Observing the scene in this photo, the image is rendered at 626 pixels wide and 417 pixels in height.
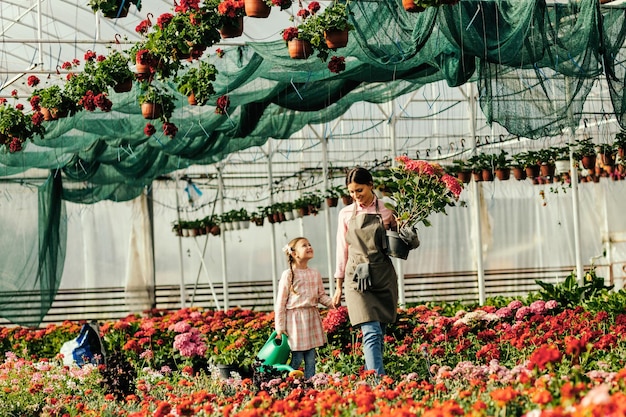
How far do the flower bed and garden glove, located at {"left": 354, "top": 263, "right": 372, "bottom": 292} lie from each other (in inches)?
16.8

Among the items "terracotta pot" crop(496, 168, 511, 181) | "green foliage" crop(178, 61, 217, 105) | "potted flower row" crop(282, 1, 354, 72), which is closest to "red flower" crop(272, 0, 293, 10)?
"potted flower row" crop(282, 1, 354, 72)

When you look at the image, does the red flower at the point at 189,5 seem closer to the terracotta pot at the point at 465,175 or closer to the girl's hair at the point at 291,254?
the girl's hair at the point at 291,254

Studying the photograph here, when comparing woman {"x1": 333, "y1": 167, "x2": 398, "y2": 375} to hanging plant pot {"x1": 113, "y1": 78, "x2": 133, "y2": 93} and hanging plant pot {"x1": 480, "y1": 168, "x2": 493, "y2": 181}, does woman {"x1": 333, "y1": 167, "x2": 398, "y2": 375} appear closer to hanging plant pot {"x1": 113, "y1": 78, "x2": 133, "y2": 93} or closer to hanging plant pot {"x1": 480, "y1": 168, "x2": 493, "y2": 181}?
hanging plant pot {"x1": 113, "y1": 78, "x2": 133, "y2": 93}

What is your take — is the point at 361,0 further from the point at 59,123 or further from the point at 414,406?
the point at 59,123

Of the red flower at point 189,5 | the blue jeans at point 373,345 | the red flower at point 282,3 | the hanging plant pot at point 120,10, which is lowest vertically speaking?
the blue jeans at point 373,345

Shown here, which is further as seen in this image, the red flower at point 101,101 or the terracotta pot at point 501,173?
the terracotta pot at point 501,173

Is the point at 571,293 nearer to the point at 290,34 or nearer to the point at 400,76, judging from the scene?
the point at 400,76

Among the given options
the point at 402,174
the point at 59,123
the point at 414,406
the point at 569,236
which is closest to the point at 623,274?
the point at 569,236

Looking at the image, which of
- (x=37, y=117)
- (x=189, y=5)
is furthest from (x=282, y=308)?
(x=37, y=117)

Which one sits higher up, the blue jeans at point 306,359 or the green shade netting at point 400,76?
→ the green shade netting at point 400,76

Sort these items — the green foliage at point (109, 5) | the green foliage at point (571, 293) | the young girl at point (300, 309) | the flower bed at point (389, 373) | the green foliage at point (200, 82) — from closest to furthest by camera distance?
1. the flower bed at point (389, 373)
2. the young girl at point (300, 309)
3. the green foliage at point (109, 5)
4. the green foliage at point (200, 82)
5. the green foliage at point (571, 293)

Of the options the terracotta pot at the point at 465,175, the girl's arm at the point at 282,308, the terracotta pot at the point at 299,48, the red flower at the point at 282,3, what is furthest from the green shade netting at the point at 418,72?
the terracotta pot at the point at 465,175

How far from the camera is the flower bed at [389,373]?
2.88 meters

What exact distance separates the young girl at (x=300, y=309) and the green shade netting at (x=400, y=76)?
1291mm
